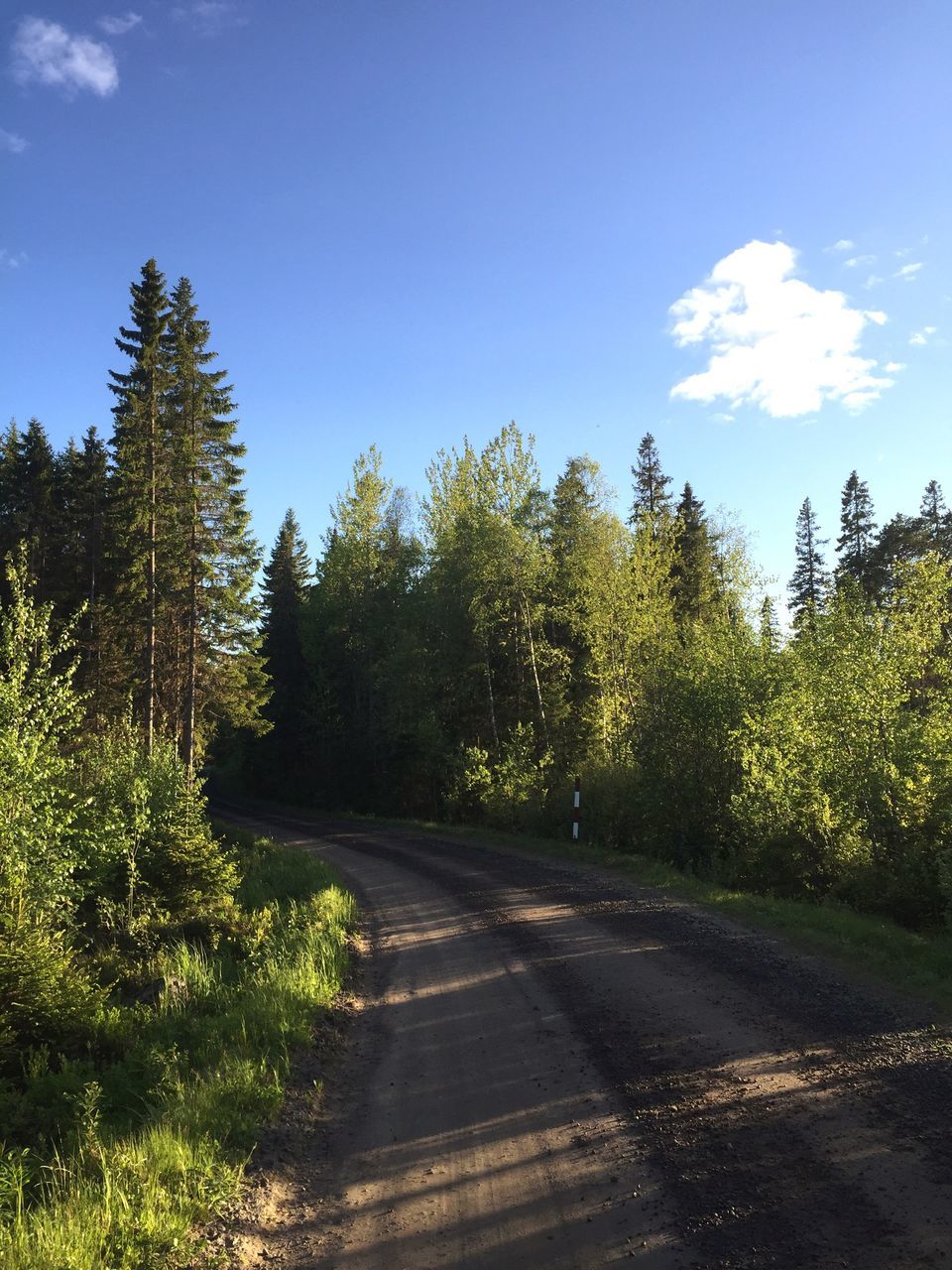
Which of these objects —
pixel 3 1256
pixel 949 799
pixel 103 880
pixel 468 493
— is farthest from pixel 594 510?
pixel 3 1256

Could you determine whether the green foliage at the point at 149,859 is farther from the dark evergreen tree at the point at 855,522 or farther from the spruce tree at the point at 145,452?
the dark evergreen tree at the point at 855,522

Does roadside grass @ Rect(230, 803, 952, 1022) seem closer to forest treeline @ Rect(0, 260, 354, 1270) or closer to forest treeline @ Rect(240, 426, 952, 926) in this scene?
forest treeline @ Rect(240, 426, 952, 926)

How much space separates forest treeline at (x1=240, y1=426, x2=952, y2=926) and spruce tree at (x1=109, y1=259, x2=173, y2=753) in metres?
10.7

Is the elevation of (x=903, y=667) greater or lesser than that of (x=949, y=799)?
greater

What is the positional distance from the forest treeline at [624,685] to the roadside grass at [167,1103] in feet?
29.3

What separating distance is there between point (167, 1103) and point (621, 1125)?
12.5ft

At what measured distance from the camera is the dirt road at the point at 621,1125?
4.03m

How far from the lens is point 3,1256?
4.04m

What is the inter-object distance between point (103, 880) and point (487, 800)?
13.7m

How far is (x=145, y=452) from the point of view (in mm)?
26031

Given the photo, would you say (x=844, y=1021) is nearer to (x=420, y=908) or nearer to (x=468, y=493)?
(x=420, y=908)

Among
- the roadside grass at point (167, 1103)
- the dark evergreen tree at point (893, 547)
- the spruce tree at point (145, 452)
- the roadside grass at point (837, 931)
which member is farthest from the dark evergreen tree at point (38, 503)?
the dark evergreen tree at point (893, 547)

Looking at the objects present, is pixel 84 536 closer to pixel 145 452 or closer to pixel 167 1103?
pixel 145 452

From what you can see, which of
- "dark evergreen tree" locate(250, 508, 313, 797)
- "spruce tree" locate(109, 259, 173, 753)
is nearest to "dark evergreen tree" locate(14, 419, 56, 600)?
"spruce tree" locate(109, 259, 173, 753)
